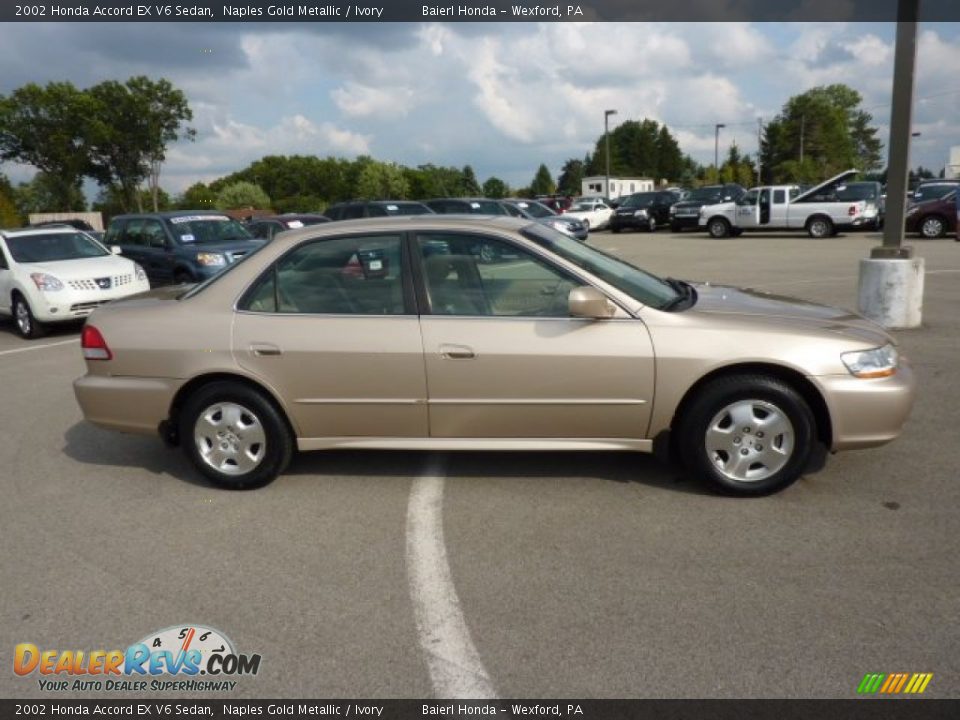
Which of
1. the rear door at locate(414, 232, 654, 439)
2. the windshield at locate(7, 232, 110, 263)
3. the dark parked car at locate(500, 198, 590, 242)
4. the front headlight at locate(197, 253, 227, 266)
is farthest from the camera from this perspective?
the dark parked car at locate(500, 198, 590, 242)

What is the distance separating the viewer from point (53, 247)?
12000 mm

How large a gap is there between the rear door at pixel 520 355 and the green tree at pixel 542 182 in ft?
364

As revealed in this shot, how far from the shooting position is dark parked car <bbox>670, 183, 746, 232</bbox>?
99.2ft

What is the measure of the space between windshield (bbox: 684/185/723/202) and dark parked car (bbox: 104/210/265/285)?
22.2 meters

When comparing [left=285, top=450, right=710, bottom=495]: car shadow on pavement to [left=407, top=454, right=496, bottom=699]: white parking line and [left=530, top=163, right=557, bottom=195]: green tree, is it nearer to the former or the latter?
[left=407, top=454, right=496, bottom=699]: white parking line

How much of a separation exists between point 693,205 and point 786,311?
27.4 m

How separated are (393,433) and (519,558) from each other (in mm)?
1187

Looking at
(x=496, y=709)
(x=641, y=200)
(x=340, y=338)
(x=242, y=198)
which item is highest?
(x=242, y=198)

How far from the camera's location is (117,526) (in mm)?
4281

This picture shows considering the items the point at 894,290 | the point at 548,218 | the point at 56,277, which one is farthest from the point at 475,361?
the point at 548,218

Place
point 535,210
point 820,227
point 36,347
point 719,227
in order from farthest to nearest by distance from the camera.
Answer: point 535,210
point 719,227
point 820,227
point 36,347

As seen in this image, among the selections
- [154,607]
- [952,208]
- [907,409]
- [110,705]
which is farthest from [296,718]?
[952,208]

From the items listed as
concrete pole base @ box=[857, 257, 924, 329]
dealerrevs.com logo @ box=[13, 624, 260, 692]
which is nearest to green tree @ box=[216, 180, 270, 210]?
concrete pole base @ box=[857, 257, 924, 329]

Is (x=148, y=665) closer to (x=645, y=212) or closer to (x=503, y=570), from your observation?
(x=503, y=570)
